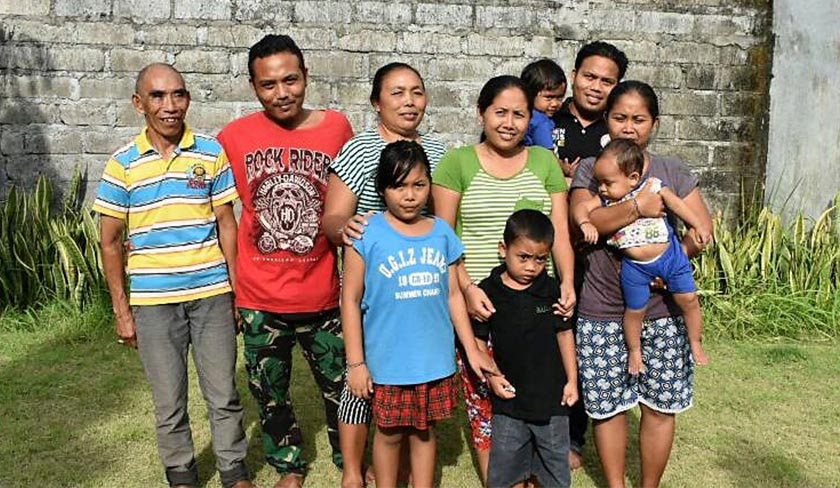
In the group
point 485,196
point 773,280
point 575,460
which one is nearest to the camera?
point 485,196

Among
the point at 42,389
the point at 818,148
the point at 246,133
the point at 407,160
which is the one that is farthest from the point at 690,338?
the point at 818,148

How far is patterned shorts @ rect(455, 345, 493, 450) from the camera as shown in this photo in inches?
129

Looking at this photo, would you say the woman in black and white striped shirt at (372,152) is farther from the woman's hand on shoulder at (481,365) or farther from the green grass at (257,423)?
the green grass at (257,423)

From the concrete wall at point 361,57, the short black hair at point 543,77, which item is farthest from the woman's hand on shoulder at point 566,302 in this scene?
the concrete wall at point 361,57

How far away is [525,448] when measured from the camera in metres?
3.19

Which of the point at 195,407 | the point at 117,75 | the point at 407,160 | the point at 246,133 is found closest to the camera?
the point at 407,160

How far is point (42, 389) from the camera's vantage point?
16.0 ft

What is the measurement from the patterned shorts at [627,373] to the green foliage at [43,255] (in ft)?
12.9

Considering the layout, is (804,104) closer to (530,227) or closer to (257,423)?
(530,227)

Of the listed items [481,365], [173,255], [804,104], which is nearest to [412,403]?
[481,365]

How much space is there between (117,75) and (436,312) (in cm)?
407

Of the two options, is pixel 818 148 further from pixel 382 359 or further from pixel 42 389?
pixel 42 389

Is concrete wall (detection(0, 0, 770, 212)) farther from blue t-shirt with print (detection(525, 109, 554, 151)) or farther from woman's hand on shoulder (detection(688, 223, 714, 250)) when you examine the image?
woman's hand on shoulder (detection(688, 223, 714, 250))

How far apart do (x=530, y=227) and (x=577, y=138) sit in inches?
35.9
